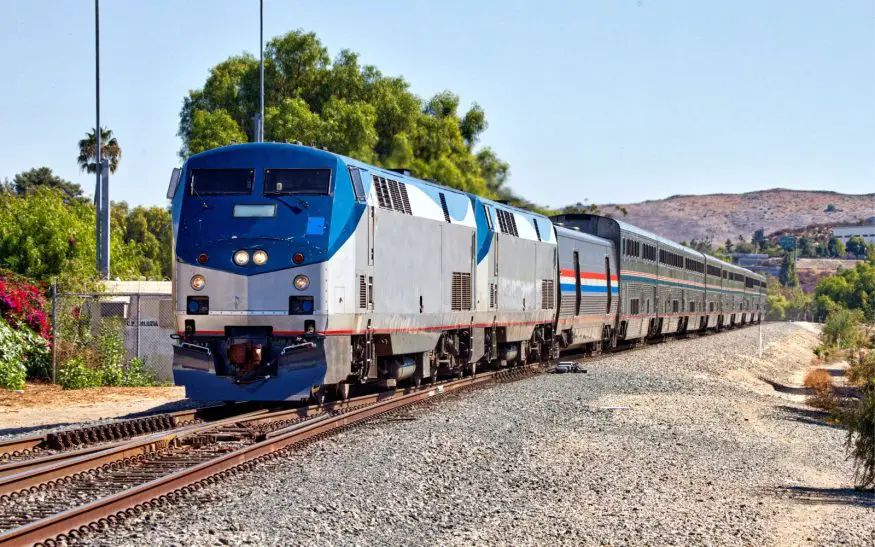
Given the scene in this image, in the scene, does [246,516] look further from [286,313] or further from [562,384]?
[562,384]

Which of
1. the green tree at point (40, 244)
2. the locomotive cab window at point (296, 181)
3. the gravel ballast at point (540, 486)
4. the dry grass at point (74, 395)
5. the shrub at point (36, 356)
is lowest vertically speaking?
the gravel ballast at point (540, 486)

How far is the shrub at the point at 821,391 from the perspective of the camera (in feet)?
86.5

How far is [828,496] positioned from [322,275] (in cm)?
690

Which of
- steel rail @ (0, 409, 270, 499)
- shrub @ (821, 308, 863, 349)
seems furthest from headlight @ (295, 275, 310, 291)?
shrub @ (821, 308, 863, 349)

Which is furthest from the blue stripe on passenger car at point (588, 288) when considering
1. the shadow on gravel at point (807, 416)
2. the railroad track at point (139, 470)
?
the railroad track at point (139, 470)

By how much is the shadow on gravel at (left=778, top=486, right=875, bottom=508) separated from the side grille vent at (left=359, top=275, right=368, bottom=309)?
646 centimetres

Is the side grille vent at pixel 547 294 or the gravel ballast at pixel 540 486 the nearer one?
the gravel ballast at pixel 540 486

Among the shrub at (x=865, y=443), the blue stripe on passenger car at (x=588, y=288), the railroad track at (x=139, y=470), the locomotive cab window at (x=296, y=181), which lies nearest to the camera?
the railroad track at (x=139, y=470)

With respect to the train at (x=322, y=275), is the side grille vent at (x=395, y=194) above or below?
above

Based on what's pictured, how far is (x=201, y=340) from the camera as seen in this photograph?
49.6 ft

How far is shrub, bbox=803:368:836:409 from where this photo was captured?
2636 cm

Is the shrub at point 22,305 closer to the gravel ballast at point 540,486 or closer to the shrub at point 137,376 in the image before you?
the shrub at point 137,376

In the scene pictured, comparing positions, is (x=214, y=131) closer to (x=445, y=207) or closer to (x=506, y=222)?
(x=506, y=222)

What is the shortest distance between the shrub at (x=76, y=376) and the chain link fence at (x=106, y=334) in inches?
11.2
